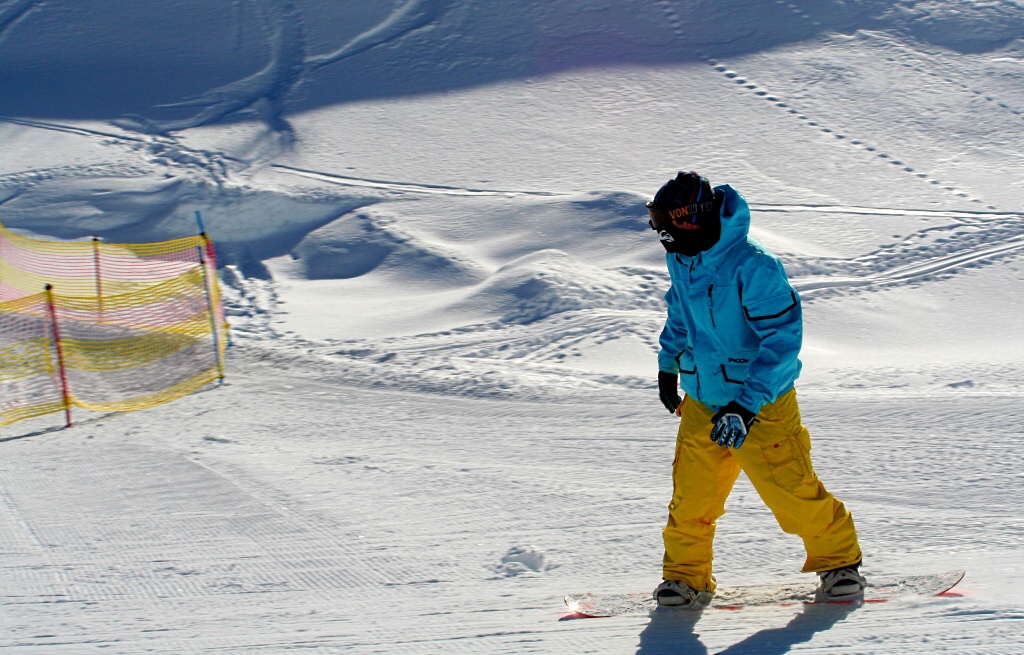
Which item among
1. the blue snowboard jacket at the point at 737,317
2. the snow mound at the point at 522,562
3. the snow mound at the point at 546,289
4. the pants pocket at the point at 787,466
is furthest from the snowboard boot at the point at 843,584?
the snow mound at the point at 546,289

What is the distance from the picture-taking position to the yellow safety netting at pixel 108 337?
6066mm

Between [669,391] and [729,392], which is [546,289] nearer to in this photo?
[669,391]

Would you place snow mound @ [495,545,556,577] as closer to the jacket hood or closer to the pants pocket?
the pants pocket

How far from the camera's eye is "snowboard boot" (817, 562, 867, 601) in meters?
3.09

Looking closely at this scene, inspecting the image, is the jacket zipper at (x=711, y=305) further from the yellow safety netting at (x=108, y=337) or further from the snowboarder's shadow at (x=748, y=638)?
the yellow safety netting at (x=108, y=337)

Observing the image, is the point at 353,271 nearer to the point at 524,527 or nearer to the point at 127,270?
the point at 127,270

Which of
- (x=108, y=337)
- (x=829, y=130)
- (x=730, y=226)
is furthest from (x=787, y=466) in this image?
(x=829, y=130)

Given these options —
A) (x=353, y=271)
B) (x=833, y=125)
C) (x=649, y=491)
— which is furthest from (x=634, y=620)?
(x=833, y=125)

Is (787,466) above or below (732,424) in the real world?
below

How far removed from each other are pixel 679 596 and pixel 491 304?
4634 millimetres

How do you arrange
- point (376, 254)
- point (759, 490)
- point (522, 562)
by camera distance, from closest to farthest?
point (759, 490) < point (522, 562) < point (376, 254)

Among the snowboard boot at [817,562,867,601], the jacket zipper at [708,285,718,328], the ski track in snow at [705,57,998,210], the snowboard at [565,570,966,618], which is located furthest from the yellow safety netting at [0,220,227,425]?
the ski track in snow at [705,57,998,210]

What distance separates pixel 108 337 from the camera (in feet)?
23.3

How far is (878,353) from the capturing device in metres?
6.53
